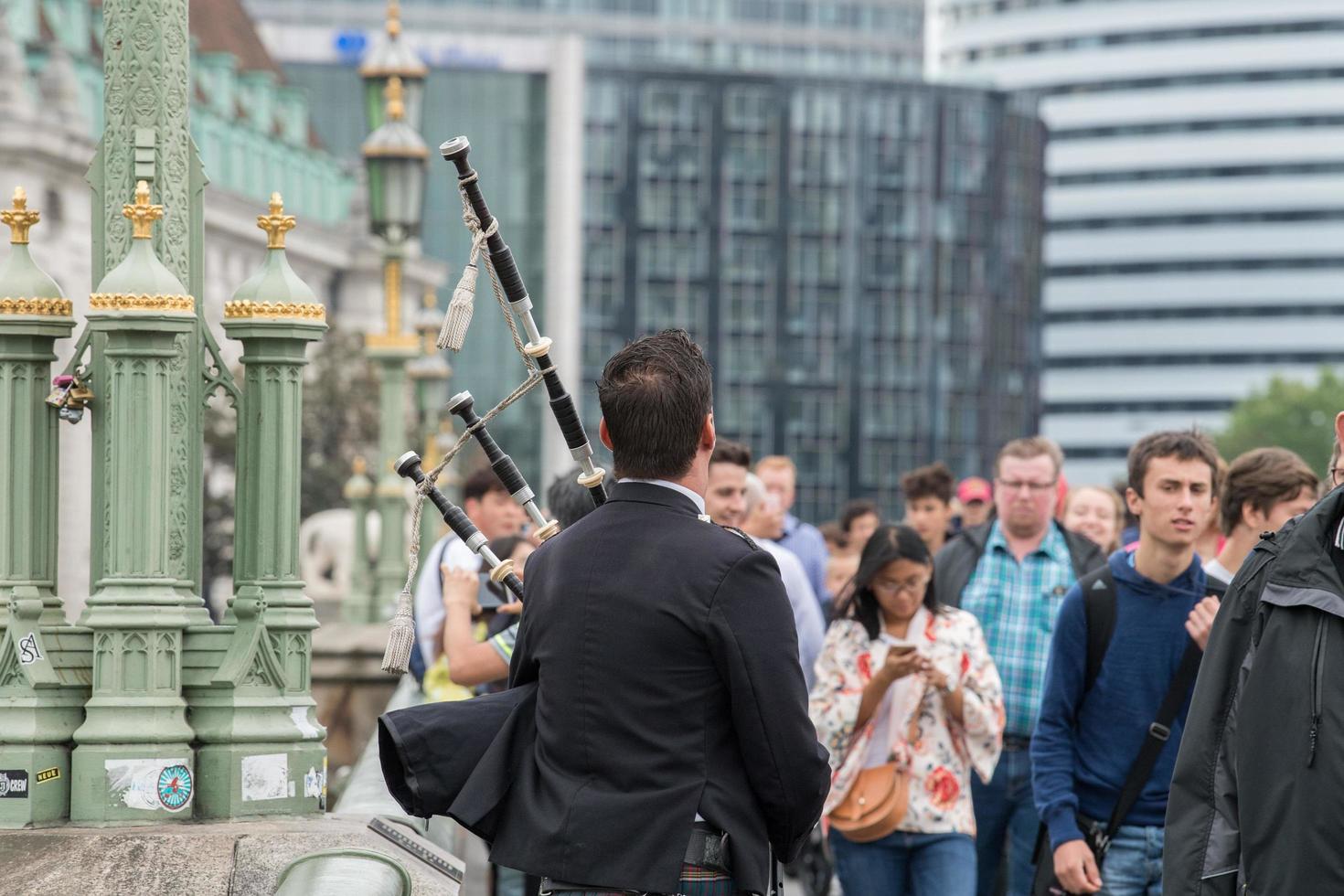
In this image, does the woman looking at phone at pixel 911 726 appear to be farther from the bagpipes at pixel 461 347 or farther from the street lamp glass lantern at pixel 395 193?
the street lamp glass lantern at pixel 395 193

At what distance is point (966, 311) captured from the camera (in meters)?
113

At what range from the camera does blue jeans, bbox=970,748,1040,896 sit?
9016 millimetres

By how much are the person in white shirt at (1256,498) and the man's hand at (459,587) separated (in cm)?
256

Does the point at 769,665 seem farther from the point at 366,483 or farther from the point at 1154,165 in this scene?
the point at 1154,165

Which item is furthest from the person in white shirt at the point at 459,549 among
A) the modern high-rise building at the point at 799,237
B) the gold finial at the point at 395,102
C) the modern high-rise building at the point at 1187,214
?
the modern high-rise building at the point at 1187,214

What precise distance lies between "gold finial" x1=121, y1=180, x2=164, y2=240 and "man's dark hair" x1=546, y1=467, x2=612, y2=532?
1.33 meters

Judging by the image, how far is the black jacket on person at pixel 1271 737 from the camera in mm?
4902

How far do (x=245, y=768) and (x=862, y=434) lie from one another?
105 meters

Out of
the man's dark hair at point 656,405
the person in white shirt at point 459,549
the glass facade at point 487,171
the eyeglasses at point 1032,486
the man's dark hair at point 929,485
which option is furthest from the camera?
the glass facade at point 487,171

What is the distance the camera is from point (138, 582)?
22.2 ft

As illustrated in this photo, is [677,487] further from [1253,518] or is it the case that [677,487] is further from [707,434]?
[1253,518]

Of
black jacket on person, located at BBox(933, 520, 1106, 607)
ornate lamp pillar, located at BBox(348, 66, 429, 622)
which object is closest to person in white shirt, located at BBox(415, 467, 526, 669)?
black jacket on person, located at BBox(933, 520, 1106, 607)

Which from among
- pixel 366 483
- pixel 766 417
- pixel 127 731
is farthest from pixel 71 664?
pixel 766 417

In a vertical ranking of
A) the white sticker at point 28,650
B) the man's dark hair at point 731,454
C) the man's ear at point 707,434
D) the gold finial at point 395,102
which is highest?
the gold finial at point 395,102
